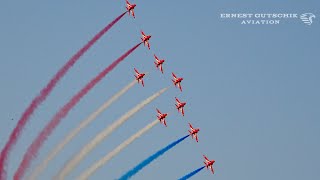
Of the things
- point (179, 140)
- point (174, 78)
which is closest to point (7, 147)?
point (179, 140)

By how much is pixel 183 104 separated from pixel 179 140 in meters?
12.7

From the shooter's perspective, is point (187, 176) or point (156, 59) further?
point (156, 59)

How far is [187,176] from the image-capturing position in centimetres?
9538

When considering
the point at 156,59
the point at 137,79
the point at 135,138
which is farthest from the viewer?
the point at 156,59

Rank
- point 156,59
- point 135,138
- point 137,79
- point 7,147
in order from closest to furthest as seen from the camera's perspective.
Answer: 1. point 7,147
2. point 135,138
3. point 137,79
4. point 156,59

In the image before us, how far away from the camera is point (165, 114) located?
340 feet

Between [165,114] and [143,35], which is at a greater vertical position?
[143,35]

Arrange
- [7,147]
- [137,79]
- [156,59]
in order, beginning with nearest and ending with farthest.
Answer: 1. [7,147]
2. [137,79]
3. [156,59]

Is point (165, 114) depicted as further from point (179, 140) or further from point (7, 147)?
point (7, 147)

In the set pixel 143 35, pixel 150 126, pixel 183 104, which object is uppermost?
pixel 143 35

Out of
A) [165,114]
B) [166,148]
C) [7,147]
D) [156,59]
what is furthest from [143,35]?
[7,147]

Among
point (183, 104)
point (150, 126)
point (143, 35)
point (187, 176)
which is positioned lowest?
point (187, 176)

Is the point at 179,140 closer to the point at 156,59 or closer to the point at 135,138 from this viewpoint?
the point at 135,138

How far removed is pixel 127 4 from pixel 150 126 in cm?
1798
